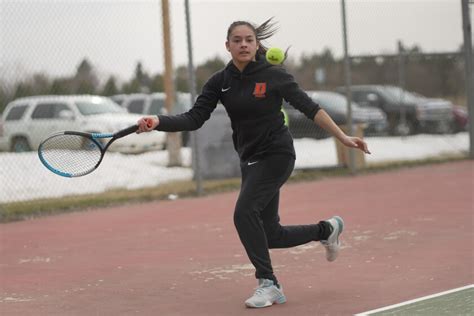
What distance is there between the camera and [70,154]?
6660 mm

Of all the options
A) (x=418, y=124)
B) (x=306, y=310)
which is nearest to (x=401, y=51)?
(x=418, y=124)

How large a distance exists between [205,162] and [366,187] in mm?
2526

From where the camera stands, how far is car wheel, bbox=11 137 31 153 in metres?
14.2

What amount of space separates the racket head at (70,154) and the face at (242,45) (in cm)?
107

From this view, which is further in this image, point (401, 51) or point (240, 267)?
point (401, 51)

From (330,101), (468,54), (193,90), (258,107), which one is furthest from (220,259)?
(330,101)

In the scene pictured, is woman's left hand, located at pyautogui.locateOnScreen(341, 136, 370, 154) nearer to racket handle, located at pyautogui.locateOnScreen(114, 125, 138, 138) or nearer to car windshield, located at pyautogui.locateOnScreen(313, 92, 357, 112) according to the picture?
racket handle, located at pyautogui.locateOnScreen(114, 125, 138, 138)

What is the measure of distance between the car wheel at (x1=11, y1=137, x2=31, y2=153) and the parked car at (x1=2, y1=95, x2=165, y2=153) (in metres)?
0.32

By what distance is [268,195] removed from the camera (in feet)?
20.9

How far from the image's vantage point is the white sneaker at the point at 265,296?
6.18m

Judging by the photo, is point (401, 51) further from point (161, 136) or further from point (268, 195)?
point (268, 195)

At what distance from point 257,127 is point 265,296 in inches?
42.6

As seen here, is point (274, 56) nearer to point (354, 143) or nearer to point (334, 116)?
point (354, 143)

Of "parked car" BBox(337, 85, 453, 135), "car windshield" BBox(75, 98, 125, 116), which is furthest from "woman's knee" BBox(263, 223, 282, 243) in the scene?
"parked car" BBox(337, 85, 453, 135)
